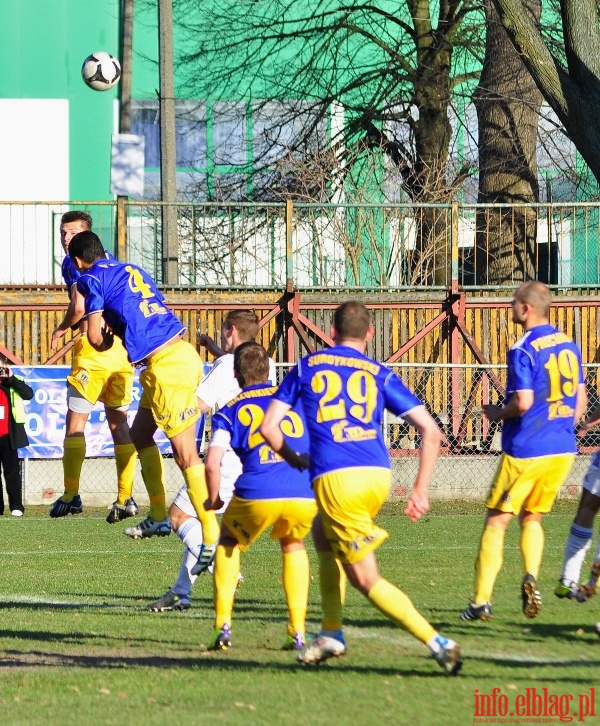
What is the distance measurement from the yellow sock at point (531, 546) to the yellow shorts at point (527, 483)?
118 mm

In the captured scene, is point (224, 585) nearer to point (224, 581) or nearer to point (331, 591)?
point (224, 581)

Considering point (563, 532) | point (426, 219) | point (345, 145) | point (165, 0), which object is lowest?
point (563, 532)

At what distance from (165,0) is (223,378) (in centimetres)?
1365

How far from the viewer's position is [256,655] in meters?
7.07

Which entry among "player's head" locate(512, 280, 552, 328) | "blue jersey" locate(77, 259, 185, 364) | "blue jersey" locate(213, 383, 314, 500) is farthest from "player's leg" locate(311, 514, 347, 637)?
"blue jersey" locate(77, 259, 185, 364)

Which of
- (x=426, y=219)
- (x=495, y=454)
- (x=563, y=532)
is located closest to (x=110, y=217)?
(x=426, y=219)

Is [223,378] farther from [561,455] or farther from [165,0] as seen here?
[165,0]

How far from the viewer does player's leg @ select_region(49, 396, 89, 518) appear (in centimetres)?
958

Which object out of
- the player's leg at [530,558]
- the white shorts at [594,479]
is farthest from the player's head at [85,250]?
the white shorts at [594,479]

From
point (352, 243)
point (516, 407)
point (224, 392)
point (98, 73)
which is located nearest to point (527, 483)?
point (516, 407)

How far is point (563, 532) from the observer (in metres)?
14.2

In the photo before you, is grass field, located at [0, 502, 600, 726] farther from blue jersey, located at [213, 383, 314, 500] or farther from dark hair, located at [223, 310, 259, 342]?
dark hair, located at [223, 310, 259, 342]

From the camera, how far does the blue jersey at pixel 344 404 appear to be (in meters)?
6.23

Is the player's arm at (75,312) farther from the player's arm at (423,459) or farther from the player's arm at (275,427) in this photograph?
the player's arm at (423,459)
